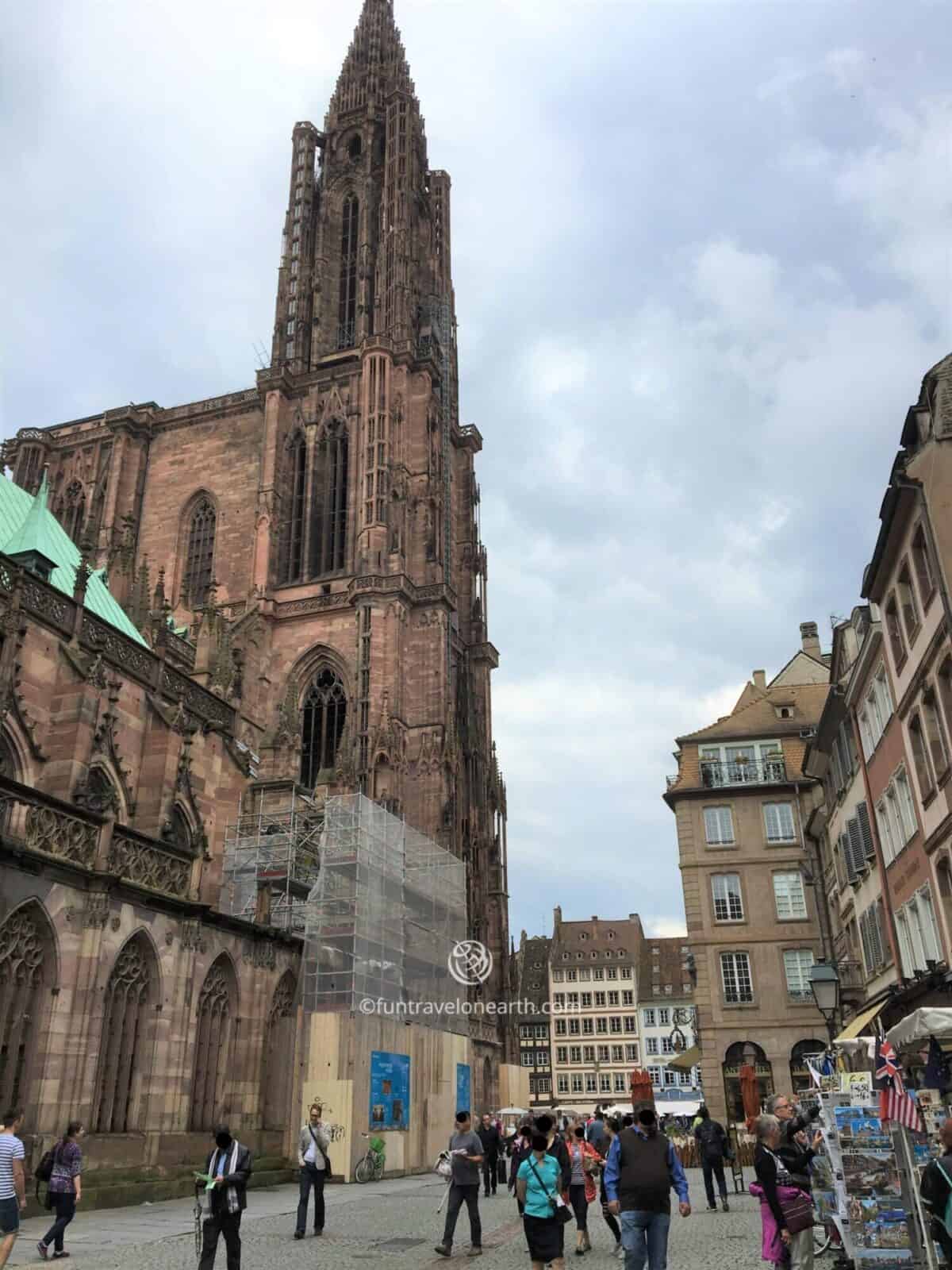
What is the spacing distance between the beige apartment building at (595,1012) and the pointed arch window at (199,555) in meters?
55.6

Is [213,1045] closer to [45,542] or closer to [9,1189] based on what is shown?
[9,1189]

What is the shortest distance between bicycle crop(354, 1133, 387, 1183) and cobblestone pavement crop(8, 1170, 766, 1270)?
202 inches

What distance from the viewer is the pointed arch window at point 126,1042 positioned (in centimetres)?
1691

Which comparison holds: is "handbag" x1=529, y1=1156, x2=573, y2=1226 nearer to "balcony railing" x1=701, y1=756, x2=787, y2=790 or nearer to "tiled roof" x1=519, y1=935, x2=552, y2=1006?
"balcony railing" x1=701, y1=756, x2=787, y2=790

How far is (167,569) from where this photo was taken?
4997 centimetres

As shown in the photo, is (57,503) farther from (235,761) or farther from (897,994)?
(897,994)

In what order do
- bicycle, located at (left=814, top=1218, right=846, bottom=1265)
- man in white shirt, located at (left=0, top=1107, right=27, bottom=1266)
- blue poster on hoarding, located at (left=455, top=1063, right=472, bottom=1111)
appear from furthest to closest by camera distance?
blue poster on hoarding, located at (left=455, top=1063, right=472, bottom=1111), bicycle, located at (left=814, top=1218, right=846, bottom=1265), man in white shirt, located at (left=0, top=1107, right=27, bottom=1266)

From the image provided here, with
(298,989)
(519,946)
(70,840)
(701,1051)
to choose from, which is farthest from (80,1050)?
(519,946)

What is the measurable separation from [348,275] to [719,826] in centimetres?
3696

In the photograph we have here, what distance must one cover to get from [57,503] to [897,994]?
44.3 metres

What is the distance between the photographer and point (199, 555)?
166 ft

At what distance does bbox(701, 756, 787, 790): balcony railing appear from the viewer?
3528 centimetres

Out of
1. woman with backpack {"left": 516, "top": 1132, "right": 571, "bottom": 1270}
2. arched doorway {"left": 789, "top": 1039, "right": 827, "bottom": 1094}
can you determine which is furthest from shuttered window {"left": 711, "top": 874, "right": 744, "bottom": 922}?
woman with backpack {"left": 516, "top": 1132, "right": 571, "bottom": 1270}

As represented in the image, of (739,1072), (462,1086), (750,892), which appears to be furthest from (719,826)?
(462,1086)
